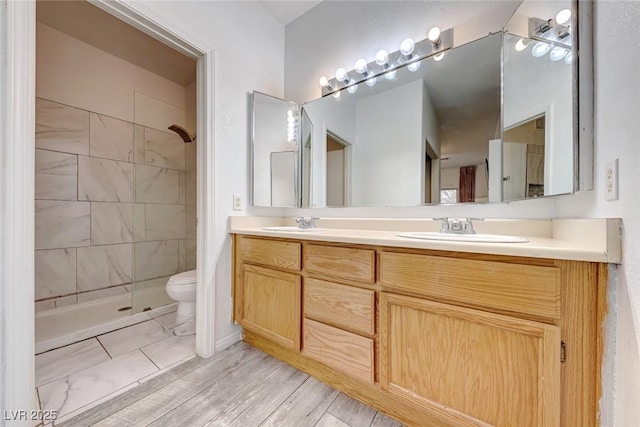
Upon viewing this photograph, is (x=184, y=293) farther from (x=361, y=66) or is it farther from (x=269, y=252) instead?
(x=361, y=66)

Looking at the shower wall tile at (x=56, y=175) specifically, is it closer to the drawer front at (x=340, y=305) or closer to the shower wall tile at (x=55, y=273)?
the shower wall tile at (x=55, y=273)

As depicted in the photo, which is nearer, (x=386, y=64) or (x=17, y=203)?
(x=17, y=203)

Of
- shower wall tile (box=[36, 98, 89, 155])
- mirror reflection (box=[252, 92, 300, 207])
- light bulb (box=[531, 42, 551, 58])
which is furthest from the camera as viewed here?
shower wall tile (box=[36, 98, 89, 155])

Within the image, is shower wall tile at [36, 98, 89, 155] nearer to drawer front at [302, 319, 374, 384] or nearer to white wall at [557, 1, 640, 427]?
drawer front at [302, 319, 374, 384]

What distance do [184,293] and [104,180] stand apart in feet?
4.61

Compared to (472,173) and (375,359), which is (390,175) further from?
(375,359)

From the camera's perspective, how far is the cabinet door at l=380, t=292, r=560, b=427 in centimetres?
72

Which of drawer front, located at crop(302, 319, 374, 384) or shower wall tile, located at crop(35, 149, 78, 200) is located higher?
shower wall tile, located at crop(35, 149, 78, 200)

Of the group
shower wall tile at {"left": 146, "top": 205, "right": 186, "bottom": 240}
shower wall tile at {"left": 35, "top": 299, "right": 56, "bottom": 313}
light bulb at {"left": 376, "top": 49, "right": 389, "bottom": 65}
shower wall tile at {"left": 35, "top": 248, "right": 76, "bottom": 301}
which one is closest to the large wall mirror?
light bulb at {"left": 376, "top": 49, "right": 389, "bottom": 65}

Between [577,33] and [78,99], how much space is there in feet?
10.8

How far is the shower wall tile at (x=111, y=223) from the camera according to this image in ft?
7.38

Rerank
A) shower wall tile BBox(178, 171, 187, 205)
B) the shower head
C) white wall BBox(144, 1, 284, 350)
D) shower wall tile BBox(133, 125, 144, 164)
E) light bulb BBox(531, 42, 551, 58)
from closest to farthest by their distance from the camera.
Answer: light bulb BBox(531, 42, 551, 58)
white wall BBox(144, 1, 284, 350)
shower wall tile BBox(133, 125, 144, 164)
the shower head
shower wall tile BBox(178, 171, 187, 205)

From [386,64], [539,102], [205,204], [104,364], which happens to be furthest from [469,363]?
[104,364]

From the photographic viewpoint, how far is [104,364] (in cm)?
145
